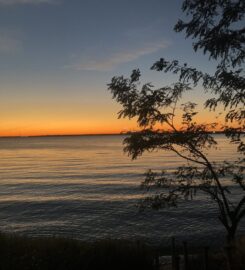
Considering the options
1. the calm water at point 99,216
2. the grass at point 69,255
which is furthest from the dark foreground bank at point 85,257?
the calm water at point 99,216

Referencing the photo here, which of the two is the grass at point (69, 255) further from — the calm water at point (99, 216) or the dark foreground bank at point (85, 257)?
the calm water at point (99, 216)

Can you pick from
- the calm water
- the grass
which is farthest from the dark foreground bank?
the calm water

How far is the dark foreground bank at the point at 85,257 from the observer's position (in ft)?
46.1

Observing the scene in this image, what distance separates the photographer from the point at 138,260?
50.9 ft

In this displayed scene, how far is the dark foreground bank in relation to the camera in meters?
14.0

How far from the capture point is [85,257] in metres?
14.9

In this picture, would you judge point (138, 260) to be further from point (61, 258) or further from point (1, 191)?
point (1, 191)

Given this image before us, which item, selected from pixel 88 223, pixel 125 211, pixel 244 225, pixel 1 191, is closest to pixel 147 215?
pixel 125 211

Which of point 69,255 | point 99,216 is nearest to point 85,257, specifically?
point 69,255

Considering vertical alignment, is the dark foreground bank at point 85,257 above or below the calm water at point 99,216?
above

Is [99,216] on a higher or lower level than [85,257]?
lower

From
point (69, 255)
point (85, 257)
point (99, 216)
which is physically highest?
point (69, 255)

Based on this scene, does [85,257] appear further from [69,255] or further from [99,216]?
[99,216]

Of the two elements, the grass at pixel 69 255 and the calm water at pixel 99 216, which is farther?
the calm water at pixel 99 216
